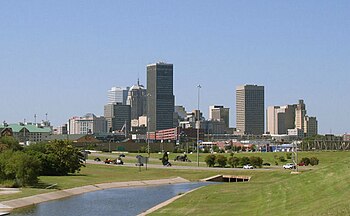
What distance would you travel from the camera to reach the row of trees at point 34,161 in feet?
268

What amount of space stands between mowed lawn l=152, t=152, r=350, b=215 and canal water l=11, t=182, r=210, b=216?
180 inches

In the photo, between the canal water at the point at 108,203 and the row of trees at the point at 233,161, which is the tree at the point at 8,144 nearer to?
the canal water at the point at 108,203

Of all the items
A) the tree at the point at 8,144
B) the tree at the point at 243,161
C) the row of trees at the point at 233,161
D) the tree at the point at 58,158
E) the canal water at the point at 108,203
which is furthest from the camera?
the tree at the point at 243,161

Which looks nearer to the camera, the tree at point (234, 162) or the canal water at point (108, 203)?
the canal water at point (108, 203)

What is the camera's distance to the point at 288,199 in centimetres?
5294

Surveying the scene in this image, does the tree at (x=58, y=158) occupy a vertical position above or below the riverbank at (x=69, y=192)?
above

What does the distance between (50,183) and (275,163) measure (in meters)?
74.2

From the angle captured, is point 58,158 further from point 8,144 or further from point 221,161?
point 221,161

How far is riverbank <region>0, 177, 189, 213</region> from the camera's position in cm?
6338

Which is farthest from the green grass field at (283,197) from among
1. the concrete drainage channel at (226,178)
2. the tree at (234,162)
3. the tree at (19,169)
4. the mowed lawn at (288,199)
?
the tree at (234,162)

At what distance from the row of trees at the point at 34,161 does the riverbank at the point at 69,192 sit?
17.1ft

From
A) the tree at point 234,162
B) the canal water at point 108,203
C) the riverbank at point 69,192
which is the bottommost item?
the canal water at point 108,203

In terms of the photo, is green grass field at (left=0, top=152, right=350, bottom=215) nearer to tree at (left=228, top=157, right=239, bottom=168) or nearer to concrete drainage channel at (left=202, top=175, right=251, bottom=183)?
concrete drainage channel at (left=202, top=175, right=251, bottom=183)

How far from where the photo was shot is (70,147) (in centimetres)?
11338
